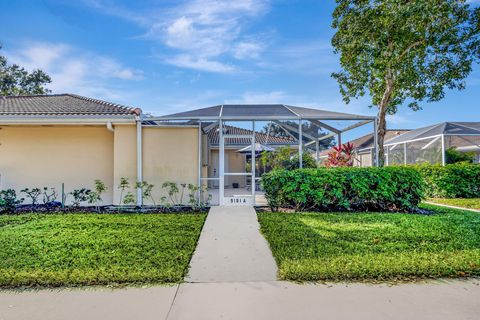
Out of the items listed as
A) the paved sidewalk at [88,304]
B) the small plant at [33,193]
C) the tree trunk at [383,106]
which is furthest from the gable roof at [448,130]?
the small plant at [33,193]

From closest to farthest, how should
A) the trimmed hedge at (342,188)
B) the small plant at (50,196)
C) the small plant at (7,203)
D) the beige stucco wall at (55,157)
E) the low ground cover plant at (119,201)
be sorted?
1. the trimmed hedge at (342,188)
2. the small plant at (7,203)
3. the low ground cover plant at (119,201)
4. the small plant at (50,196)
5. the beige stucco wall at (55,157)

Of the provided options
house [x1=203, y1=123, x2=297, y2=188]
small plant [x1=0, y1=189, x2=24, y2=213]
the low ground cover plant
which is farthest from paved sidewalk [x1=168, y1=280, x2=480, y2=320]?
small plant [x1=0, y1=189, x2=24, y2=213]

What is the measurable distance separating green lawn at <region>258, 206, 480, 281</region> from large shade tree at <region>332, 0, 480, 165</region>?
6034 millimetres

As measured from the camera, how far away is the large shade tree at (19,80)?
26.4 m

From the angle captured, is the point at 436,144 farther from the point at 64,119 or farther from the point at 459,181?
the point at 64,119

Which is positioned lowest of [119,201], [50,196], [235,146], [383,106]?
[119,201]

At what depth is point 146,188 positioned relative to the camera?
9688 mm

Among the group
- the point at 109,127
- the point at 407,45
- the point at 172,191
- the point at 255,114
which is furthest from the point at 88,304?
the point at 407,45

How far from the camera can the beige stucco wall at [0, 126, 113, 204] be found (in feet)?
34.1

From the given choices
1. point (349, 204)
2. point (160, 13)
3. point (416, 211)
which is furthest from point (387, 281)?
point (160, 13)

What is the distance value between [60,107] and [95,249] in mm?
8098

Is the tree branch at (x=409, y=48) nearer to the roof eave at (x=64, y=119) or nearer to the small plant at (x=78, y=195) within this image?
the roof eave at (x=64, y=119)

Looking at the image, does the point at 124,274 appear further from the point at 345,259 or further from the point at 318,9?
the point at 318,9

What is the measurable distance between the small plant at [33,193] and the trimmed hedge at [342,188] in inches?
314
